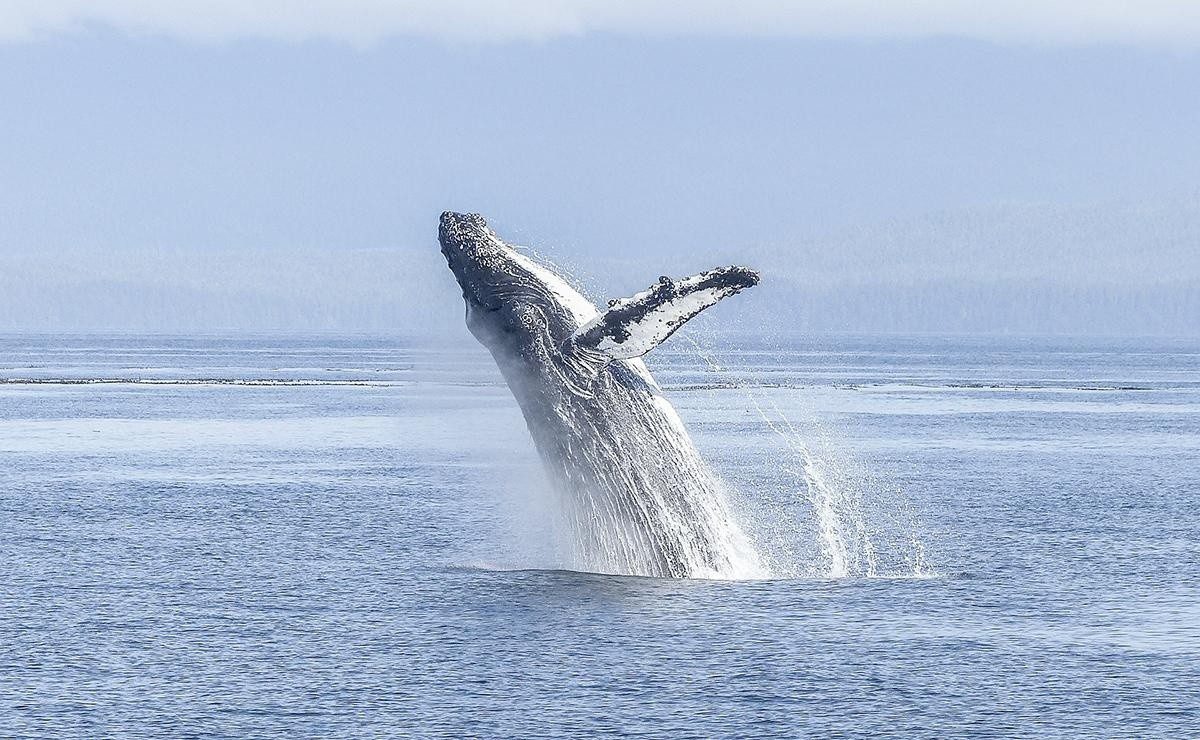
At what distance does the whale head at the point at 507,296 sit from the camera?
22.2 m

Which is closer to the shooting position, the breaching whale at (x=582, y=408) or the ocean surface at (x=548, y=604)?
the ocean surface at (x=548, y=604)

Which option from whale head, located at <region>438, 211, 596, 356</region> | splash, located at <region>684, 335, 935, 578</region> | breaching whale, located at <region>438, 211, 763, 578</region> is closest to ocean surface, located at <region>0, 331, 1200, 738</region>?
splash, located at <region>684, 335, 935, 578</region>

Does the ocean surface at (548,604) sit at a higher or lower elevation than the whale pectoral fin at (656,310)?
lower

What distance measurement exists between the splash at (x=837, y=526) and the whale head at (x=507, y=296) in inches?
70.3

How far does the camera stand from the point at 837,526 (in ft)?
112

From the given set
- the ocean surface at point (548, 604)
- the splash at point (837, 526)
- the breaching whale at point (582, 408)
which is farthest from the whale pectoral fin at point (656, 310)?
the ocean surface at point (548, 604)

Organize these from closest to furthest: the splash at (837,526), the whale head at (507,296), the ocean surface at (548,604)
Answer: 1. the ocean surface at (548,604)
2. the whale head at (507,296)
3. the splash at (837,526)

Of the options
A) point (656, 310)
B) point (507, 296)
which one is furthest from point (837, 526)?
point (656, 310)

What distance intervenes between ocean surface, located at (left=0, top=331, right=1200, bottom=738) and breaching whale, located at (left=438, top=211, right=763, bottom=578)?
2.80 ft

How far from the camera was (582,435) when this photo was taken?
22.3 meters

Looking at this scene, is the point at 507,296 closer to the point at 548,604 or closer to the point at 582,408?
the point at 582,408

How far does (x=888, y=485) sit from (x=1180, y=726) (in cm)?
2646

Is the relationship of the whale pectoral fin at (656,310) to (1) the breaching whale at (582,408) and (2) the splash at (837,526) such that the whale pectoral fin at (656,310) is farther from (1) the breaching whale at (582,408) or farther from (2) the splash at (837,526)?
(1) the breaching whale at (582,408)

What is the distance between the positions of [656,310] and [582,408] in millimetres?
2395
